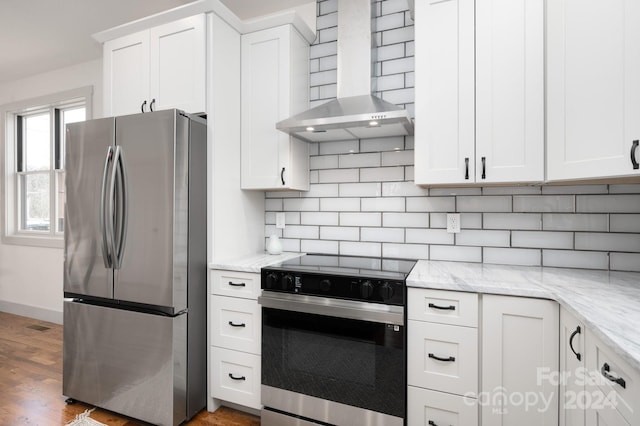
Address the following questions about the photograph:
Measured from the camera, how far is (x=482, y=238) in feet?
7.29

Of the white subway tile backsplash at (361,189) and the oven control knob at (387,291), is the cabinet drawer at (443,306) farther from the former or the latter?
the white subway tile backsplash at (361,189)

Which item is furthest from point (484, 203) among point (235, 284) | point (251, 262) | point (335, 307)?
point (235, 284)

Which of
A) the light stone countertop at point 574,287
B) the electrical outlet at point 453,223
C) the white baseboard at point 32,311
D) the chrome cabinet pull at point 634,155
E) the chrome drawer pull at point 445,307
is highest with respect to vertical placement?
the chrome cabinet pull at point 634,155

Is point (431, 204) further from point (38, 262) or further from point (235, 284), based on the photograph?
point (38, 262)

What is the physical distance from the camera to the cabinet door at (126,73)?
2.48m

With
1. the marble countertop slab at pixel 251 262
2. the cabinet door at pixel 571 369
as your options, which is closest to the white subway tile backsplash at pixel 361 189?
the marble countertop slab at pixel 251 262

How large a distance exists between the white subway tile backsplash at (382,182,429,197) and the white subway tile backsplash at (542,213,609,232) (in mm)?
743

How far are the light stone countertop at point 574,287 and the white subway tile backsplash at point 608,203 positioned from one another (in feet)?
1.16

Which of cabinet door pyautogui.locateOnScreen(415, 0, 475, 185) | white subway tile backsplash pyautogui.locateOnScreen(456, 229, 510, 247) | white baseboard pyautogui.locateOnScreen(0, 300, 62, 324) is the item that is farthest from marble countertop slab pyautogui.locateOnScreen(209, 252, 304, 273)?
white baseboard pyautogui.locateOnScreen(0, 300, 62, 324)

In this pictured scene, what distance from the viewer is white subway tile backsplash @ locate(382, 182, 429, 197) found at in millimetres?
2380

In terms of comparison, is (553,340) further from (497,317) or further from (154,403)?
(154,403)

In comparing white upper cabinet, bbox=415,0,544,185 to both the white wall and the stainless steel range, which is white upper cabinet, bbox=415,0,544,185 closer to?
the stainless steel range

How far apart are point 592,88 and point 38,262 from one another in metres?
5.42

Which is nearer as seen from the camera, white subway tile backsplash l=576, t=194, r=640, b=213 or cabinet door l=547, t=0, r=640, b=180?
cabinet door l=547, t=0, r=640, b=180
